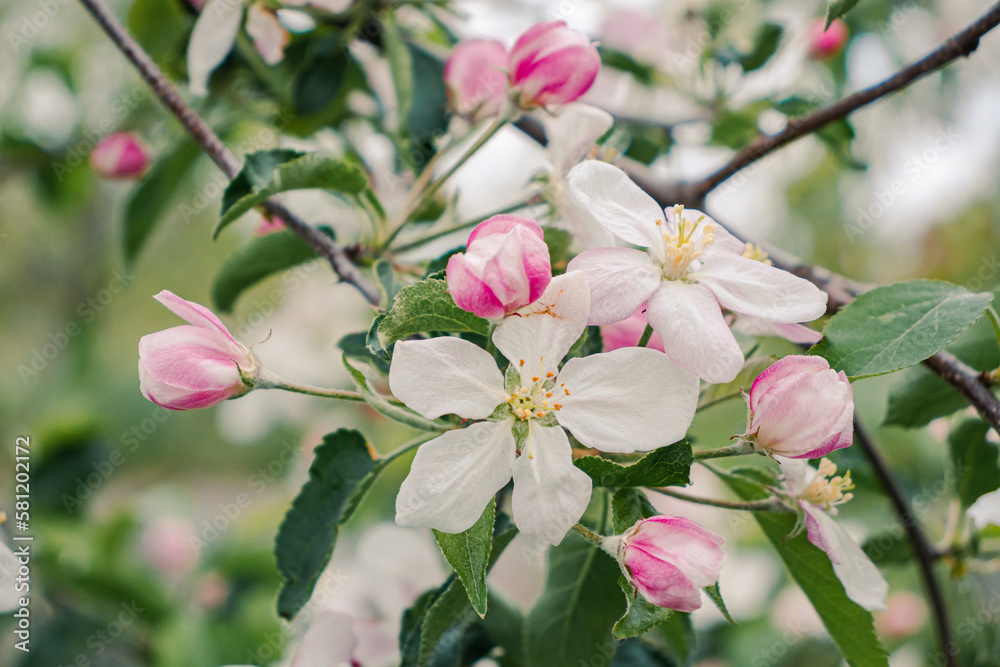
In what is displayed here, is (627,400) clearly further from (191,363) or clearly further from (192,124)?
(192,124)

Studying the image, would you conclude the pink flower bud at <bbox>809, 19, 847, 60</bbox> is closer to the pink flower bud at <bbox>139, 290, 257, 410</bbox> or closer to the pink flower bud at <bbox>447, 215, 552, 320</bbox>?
the pink flower bud at <bbox>447, 215, 552, 320</bbox>

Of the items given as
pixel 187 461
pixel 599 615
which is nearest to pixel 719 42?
pixel 599 615

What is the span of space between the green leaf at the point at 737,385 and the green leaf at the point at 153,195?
816 millimetres

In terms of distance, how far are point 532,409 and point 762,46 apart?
1.06 m

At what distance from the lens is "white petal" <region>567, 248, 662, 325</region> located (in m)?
0.48

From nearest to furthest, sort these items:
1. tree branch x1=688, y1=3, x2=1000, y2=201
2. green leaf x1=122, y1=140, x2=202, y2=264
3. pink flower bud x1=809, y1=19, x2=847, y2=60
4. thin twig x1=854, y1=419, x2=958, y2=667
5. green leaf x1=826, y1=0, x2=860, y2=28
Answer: green leaf x1=826, y1=0, x2=860, y2=28
tree branch x1=688, y1=3, x2=1000, y2=201
thin twig x1=854, y1=419, x2=958, y2=667
green leaf x1=122, y1=140, x2=202, y2=264
pink flower bud x1=809, y1=19, x2=847, y2=60

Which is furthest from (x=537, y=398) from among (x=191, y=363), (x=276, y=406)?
(x=276, y=406)

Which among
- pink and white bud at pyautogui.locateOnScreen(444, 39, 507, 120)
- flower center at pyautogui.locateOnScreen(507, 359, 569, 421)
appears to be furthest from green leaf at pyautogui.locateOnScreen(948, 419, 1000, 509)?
pink and white bud at pyautogui.locateOnScreen(444, 39, 507, 120)

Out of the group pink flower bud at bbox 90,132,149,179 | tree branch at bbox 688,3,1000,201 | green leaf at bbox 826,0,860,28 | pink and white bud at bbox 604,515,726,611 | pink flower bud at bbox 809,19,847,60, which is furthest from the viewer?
pink flower bud at bbox 809,19,847,60

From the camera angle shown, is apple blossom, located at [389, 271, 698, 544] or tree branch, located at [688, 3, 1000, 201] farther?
tree branch, located at [688, 3, 1000, 201]

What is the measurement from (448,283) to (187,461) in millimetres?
6709

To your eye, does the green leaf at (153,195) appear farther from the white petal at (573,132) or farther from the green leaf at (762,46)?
the green leaf at (762,46)

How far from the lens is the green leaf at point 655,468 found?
46 centimetres

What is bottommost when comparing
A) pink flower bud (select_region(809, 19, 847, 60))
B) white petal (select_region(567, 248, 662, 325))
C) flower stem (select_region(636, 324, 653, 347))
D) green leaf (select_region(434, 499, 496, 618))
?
pink flower bud (select_region(809, 19, 847, 60))
